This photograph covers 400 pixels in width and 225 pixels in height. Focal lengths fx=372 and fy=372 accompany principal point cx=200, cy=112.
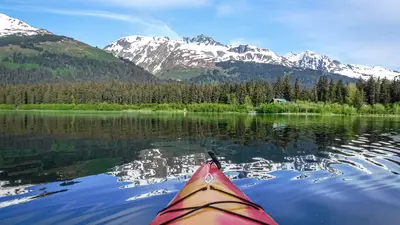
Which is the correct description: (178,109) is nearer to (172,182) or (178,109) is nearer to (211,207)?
(172,182)

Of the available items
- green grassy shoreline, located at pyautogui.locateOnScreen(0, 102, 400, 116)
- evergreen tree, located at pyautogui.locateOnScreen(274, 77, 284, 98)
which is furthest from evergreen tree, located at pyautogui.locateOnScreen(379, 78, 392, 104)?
evergreen tree, located at pyautogui.locateOnScreen(274, 77, 284, 98)

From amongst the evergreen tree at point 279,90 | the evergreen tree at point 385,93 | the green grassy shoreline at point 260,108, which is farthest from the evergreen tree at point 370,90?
the evergreen tree at point 279,90

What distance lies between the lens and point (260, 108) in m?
166

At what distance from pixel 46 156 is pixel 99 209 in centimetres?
1794

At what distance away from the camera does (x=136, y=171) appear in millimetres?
23875

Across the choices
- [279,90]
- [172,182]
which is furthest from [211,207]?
[279,90]

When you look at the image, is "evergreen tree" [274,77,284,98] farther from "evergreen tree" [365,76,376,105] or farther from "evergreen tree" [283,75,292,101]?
"evergreen tree" [365,76,376,105]

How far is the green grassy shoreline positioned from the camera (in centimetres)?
15250

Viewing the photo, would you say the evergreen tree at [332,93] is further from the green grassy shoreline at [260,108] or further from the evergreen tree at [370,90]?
the evergreen tree at [370,90]

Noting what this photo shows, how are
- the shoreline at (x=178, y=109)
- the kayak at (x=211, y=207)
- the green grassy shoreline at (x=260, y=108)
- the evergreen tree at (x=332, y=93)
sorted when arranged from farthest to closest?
the evergreen tree at (x=332, y=93) < the shoreline at (x=178, y=109) < the green grassy shoreline at (x=260, y=108) < the kayak at (x=211, y=207)

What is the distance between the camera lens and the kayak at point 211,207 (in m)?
8.16

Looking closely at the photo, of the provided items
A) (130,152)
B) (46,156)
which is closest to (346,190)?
(130,152)

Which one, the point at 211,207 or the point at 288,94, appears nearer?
the point at 211,207

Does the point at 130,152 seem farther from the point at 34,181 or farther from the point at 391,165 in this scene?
the point at 391,165
